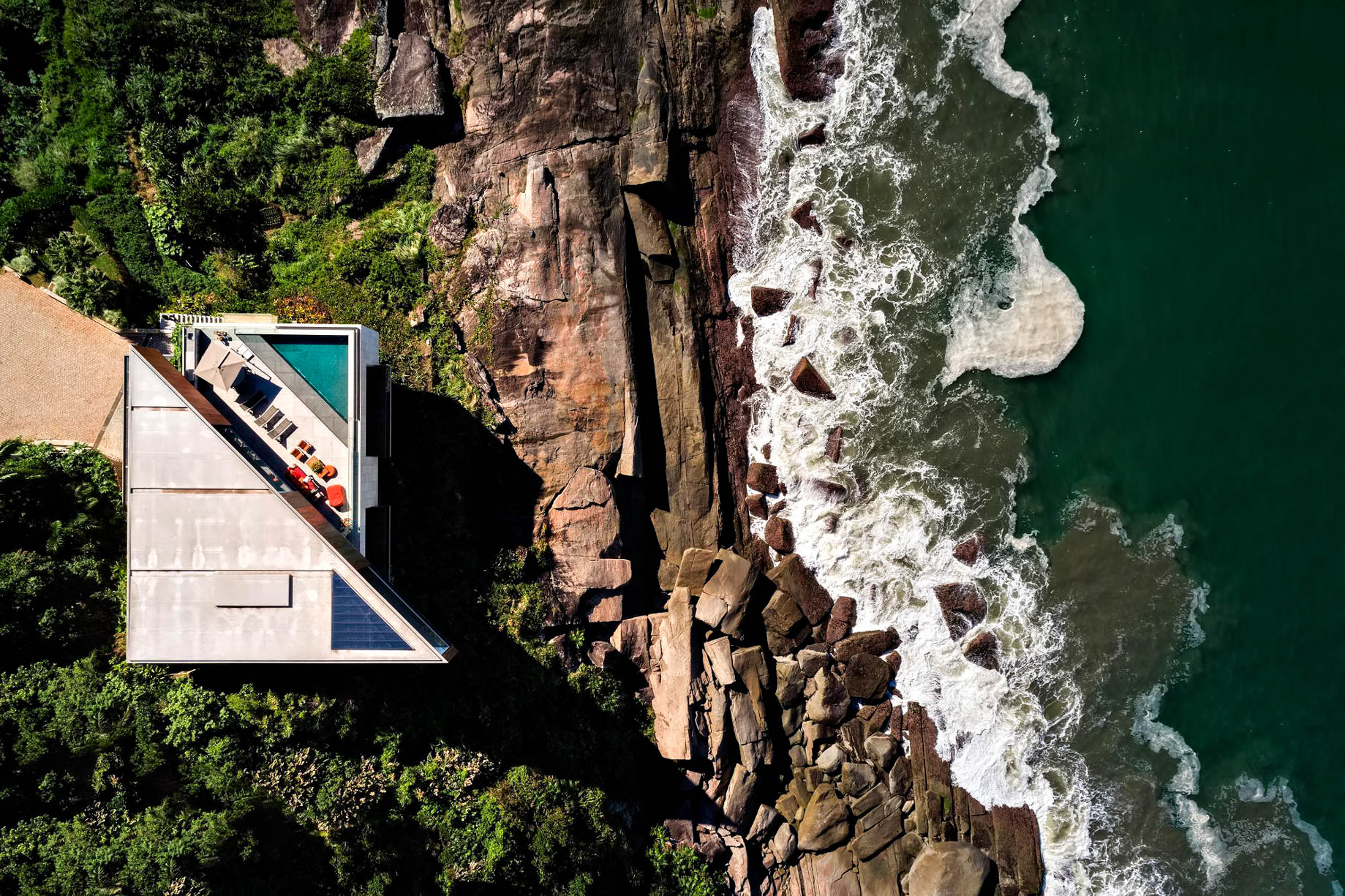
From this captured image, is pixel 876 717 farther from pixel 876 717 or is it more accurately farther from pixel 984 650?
pixel 984 650

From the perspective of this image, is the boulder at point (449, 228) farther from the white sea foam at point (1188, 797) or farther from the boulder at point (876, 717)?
the white sea foam at point (1188, 797)

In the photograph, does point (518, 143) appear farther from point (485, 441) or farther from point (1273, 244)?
point (1273, 244)

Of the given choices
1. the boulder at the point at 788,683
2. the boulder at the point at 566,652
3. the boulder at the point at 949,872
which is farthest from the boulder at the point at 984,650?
the boulder at the point at 566,652

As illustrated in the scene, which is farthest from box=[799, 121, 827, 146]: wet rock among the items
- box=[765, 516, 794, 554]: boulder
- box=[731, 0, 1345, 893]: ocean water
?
box=[765, 516, 794, 554]: boulder

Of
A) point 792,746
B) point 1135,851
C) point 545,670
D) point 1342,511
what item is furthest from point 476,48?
point 1135,851

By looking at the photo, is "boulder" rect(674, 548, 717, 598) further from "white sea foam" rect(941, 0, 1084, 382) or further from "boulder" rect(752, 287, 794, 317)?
"white sea foam" rect(941, 0, 1084, 382)

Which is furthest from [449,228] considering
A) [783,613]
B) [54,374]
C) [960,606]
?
[960,606]

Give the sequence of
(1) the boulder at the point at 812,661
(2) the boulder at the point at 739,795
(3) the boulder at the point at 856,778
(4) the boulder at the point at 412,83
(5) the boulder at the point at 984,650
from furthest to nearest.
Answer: (1) the boulder at the point at 812,661
(5) the boulder at the point at 984,650
(3) the boulder at the point at 856,778
(2) the boulder at the point at 739,795
(4) the boulder at the point at 412,83
